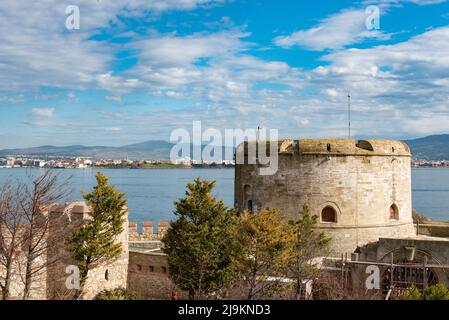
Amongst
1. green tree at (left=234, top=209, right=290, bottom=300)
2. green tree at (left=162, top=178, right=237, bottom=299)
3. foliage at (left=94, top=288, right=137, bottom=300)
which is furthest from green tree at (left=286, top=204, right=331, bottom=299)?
foliage at (left=94, top=288, right=137, bottom=300)

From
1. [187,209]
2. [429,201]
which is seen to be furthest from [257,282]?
[429,201]

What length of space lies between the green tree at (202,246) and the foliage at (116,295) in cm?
280

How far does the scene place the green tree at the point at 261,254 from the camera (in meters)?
17.7

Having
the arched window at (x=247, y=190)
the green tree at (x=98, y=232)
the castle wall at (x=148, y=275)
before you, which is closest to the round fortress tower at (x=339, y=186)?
the arched window at (x=247, y=190)

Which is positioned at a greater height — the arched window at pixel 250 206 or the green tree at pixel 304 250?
the arched window at pixel 250 206

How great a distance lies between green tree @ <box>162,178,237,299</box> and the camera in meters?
18.3

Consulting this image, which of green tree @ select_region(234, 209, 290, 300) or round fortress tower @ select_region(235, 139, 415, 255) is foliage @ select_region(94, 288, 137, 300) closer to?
green tree @ select_region(234, 209, 290, 300)

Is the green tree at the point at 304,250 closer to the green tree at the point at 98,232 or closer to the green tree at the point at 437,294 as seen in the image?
the green tree at the point at 437,294

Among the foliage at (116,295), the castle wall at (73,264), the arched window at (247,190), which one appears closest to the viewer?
the castle wall at (73,264)

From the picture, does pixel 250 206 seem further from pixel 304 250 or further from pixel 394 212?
pixel 394 212

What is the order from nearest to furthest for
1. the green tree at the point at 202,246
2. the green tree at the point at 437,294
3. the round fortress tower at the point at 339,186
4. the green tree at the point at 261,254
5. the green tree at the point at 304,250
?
the green tree at the point at 437,294 < the green tree at the point at 261,254 < the green tree at the point at 202,246 < the green tree at the point at 304,250 < the round fortress tower at the point at 339,186

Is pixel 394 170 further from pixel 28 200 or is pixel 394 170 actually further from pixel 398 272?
pixel 28 200

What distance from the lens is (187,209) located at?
18719mm

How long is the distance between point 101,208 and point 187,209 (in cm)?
346
